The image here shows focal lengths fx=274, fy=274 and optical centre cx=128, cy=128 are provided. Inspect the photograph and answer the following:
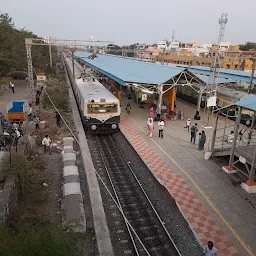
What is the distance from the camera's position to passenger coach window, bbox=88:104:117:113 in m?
15.8

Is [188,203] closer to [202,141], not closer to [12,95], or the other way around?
[202,141]

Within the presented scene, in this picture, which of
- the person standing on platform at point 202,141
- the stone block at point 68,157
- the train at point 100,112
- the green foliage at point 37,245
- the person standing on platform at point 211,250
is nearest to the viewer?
the green foliage at point 37,245

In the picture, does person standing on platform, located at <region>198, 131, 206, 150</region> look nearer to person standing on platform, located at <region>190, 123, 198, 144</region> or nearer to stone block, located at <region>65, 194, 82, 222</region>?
person standing on platform, located at <region>190, 123, 198, 144</region>

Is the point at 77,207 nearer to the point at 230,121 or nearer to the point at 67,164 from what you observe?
the point at 67,164

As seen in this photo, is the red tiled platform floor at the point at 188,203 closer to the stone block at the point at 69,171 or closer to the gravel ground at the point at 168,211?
the gravel ground at the point at 168,211

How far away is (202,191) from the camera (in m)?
10.4

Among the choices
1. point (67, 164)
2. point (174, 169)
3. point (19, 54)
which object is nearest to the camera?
point (67, 164)

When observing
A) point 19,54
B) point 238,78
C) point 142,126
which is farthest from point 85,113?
point 19,54

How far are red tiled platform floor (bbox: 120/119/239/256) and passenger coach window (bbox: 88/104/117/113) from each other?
98.8 inches

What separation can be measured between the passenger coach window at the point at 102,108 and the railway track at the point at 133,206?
85.2 inches

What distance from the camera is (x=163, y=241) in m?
7.96

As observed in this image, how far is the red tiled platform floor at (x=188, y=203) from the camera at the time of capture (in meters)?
7.79

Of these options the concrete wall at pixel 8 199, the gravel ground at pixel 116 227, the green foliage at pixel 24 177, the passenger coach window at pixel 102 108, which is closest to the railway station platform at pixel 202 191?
the passenger coach window at pixel 102 108

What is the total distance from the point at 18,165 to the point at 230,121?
53.0 ft
